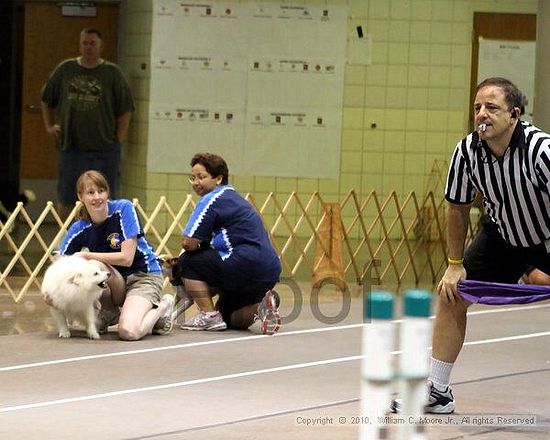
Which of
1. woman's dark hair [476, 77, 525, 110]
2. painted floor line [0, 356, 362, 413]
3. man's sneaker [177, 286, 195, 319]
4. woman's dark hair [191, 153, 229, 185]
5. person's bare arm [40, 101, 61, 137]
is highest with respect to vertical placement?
woman's dark hair [476, 77, 525, 110]

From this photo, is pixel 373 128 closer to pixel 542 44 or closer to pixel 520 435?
pixel 542 44

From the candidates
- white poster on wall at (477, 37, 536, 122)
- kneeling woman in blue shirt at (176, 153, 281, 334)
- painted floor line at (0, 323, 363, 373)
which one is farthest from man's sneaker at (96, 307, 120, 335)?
white poster on wall at (477, 37, 536, 122)

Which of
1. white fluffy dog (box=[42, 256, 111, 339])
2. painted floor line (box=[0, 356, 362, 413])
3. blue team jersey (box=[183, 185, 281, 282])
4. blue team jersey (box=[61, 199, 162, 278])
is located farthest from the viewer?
blue team jersey (box=[183, 185, 281, 282])

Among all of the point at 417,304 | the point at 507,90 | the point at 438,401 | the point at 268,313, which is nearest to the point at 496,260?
the point at 438,401

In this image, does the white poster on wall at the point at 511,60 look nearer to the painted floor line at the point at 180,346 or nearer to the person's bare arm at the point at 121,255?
the painted floor line at the point at 180,346

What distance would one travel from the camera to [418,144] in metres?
13.6

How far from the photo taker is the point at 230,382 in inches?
253

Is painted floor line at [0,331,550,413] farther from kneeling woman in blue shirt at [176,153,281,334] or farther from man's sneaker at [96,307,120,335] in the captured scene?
man's sneaker at [96,307,120,335]

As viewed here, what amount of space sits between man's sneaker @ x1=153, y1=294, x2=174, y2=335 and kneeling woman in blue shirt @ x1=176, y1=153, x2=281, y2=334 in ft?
0.69

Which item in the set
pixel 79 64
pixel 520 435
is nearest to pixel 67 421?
pixel 520 435

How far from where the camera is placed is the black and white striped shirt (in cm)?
539

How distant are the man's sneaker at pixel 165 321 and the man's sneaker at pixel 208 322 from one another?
0.64ft

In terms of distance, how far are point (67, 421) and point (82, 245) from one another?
2316 mm

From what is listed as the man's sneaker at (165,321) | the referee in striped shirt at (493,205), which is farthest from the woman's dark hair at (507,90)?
the man's sneaker at (165,321)
